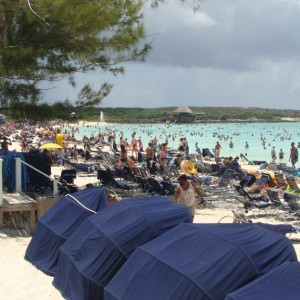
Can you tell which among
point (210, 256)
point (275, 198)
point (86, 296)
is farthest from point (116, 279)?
point (275, 198)

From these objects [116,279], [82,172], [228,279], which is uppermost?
[228,279]

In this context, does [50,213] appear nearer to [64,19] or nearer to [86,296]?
[86,296]

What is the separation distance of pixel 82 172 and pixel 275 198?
9.30 meters

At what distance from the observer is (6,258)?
7328mm

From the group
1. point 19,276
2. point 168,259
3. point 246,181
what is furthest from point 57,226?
→ point 246,181

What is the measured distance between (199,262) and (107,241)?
1.17 m

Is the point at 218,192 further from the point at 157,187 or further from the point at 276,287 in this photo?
the point at 276,287

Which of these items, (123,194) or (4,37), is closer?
(4,37)

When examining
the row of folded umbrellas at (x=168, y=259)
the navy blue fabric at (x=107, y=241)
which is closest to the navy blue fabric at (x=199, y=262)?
the row of folded umbrellas at (x=168, y=259)

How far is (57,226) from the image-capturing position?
18.3 ft

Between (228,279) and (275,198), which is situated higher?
(228,279)

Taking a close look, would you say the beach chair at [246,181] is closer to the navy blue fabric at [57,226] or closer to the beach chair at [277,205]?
the beach chair at [277,205]

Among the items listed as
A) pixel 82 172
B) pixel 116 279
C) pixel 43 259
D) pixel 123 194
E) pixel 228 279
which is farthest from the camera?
pixel 82 172

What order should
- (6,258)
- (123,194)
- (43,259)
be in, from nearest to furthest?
(43,259) → (6,258) → (123,194)
